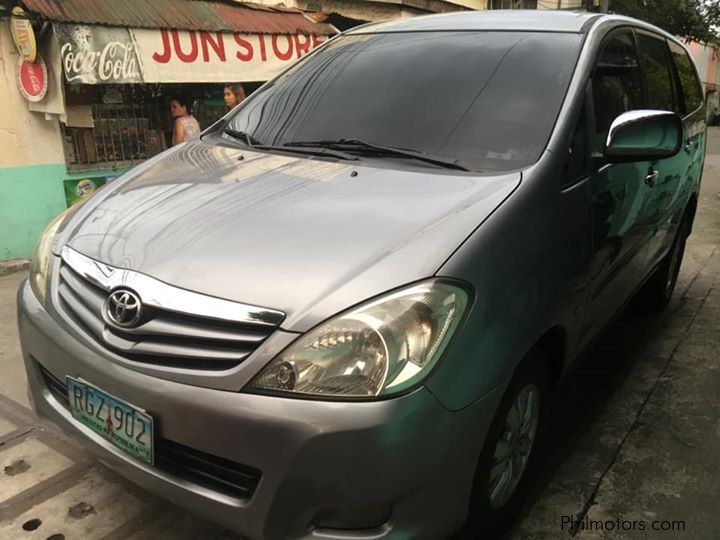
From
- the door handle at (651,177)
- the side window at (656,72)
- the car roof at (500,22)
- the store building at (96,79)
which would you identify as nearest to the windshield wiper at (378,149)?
the car roof at (500,22)

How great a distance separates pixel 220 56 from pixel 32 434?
15.4 ft

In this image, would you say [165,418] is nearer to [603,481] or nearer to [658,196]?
[603,481]

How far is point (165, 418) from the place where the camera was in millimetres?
1677

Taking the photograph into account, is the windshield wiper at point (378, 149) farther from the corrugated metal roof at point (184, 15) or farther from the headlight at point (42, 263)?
the corrugated metal roof at point (184, 15)

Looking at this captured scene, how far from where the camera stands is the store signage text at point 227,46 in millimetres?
6133

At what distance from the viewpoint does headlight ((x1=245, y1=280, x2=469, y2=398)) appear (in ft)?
5.20

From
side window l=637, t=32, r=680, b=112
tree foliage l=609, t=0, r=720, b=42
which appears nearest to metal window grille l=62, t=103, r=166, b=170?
side window l=637, t=32, r=680, b=112

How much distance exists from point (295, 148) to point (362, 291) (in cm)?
114

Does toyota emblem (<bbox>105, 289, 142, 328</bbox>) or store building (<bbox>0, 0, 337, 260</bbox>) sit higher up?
store building (<bbox>0, 0, 337, 260</bbox>)

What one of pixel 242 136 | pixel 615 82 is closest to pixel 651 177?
pixel 615 82

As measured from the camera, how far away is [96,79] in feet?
18.3

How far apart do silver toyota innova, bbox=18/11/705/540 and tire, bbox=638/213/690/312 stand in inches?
59.7

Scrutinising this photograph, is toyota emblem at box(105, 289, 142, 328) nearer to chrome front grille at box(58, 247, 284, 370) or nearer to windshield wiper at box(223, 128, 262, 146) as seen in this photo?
chrome front grille at box(58, 247, 284, 370)

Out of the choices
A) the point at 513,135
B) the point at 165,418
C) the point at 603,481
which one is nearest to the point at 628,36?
the point at 513,135
